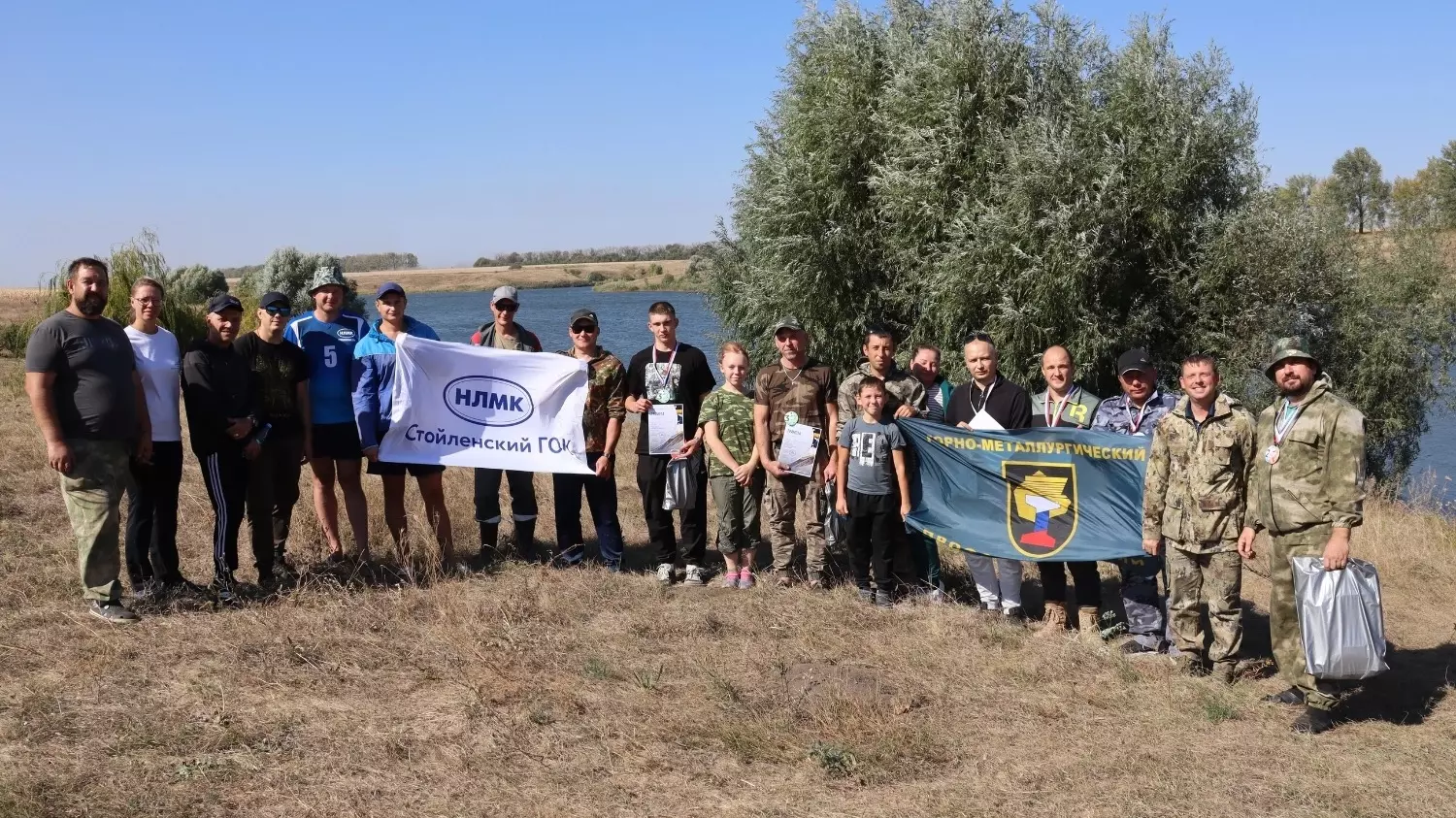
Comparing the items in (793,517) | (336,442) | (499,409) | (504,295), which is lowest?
(793,517)

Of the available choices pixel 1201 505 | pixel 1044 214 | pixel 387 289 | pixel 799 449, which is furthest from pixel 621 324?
pixel 1201 505

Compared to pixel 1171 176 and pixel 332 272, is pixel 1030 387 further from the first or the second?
pixel 332 272

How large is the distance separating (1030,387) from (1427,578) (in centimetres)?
667

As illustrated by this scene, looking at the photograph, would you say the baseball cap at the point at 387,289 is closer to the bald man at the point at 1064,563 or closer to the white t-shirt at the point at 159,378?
the white t-shirt at the point at 159,378

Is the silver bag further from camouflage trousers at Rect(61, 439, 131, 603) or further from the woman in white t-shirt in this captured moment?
camouflage trousers at Rect(61, 439, 131, 603)

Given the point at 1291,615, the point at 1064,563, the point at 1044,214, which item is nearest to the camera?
the point at 1291,615

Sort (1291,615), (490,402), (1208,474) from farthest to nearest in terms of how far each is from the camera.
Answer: (490,402) → (1208,474) → (1291,615)

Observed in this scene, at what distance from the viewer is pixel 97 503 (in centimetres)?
639

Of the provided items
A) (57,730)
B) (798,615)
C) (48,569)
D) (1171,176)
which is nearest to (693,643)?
(798,615)

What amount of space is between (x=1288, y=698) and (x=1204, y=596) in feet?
2.23

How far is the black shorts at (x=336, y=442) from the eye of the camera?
7484 millimetres

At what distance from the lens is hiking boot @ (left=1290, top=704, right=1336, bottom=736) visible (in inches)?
212

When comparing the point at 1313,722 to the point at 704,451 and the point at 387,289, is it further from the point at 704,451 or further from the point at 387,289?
the point at 387,289

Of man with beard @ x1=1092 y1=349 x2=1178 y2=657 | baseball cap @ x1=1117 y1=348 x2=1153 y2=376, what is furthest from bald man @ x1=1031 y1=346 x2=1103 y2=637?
baseball cap @ x1=1117 y1=348 x2=1153 y2=376
